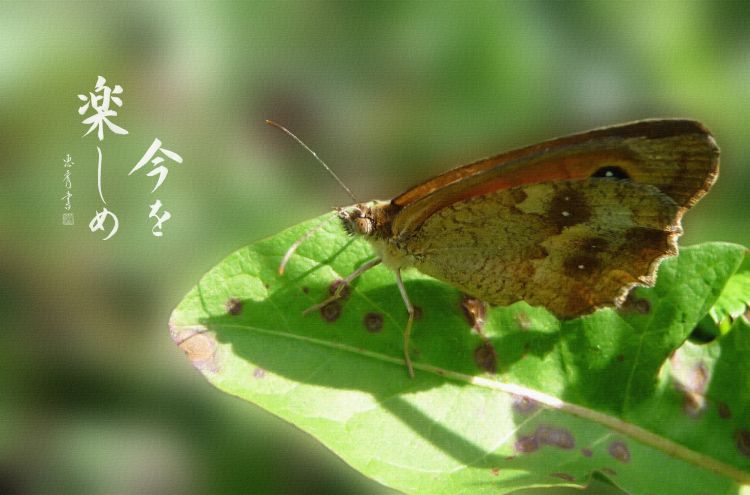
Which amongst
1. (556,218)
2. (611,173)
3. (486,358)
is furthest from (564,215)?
(486,358)

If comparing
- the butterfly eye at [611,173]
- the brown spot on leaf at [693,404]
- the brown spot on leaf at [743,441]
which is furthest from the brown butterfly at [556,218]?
the brown spot on leaf at [743,441]

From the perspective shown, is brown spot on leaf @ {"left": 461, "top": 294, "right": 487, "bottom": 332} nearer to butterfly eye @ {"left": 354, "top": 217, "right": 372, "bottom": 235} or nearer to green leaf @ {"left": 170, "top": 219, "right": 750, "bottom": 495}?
green leaf @ {"left": 170, "top": 219, "right": 750, "bottom": 495}

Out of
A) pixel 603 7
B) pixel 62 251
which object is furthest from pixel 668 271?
pixel 62 251

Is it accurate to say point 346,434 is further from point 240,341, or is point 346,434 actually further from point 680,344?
point 680,344

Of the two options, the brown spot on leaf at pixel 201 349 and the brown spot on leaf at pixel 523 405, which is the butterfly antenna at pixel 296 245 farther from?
the brown spot on leaf at pixel 523 405

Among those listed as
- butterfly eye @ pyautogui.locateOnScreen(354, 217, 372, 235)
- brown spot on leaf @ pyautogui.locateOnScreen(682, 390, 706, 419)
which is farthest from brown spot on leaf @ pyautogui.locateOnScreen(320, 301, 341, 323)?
brown spot on leaf @ pyautogui.locateOnScreen(682, 390, 706, 419)

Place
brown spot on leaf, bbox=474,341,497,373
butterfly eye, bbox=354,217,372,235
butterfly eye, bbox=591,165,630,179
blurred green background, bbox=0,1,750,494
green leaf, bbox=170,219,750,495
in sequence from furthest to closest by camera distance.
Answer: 1. blurred green background, bbox=0,1,750,494
2. butterfly eye, bbox=354,217,372,235
3. brown spot on leaf, bbox=474,341,497,373
4. butterfly eye, bbox=591,165,630,179
5. green leaf, bbox=170,219,750,495

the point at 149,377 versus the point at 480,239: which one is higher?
the point at 480,239
